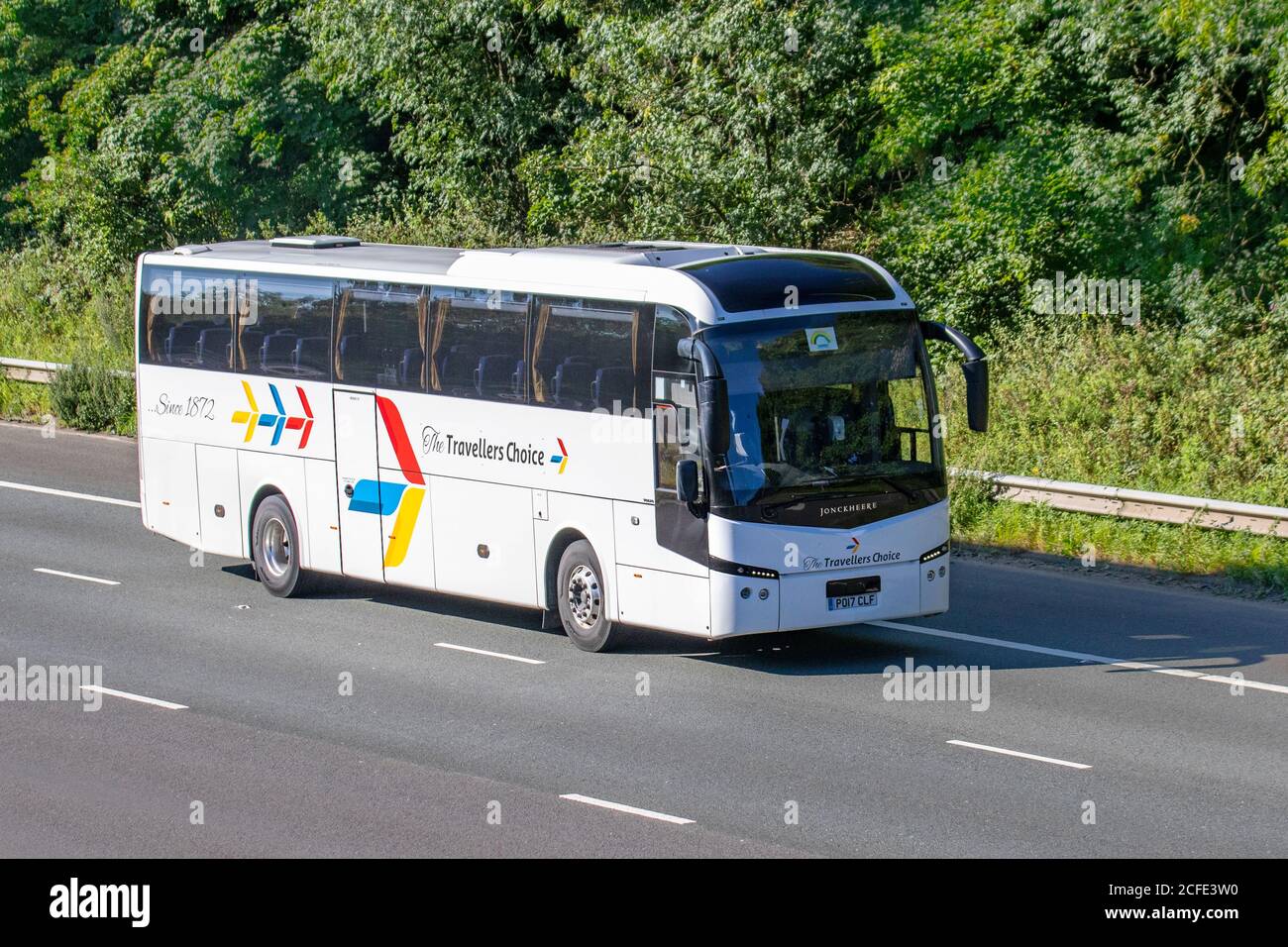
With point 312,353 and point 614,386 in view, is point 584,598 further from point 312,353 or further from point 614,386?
point 312,353

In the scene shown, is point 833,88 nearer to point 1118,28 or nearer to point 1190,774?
point 1118,28

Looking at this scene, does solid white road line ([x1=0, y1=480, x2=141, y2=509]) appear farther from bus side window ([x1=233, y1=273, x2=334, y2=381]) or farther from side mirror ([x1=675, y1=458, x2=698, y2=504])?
side mirror ([x1=675, y1=458, x2=698, y2=504])

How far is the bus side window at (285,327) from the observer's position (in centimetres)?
1633

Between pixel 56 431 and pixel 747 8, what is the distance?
12663 mm

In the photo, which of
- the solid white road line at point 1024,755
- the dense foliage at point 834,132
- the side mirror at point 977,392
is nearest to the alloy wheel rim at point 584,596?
the side mirror at point 977,392

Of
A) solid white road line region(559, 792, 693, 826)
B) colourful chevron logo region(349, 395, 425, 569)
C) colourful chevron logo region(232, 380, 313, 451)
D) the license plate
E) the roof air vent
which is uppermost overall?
the roof air vent

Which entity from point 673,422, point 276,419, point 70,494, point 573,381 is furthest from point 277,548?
point 70,494

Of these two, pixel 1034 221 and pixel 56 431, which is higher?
pixel 1034 221

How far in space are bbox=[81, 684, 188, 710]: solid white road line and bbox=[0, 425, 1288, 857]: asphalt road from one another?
0.10 meters

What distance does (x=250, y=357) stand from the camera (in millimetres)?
17031

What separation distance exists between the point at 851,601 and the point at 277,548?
254 inches

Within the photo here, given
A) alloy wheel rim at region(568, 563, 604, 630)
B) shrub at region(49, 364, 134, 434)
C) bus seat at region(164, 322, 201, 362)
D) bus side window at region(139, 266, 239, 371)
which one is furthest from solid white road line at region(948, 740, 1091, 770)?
shrub at region(49, 364, 134, 434)

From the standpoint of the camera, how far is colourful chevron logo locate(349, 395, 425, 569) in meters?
15.6

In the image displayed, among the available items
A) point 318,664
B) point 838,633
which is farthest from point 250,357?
point 838,633
